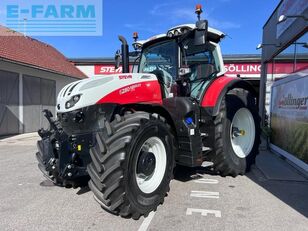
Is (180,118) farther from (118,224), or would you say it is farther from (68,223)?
(68,223)

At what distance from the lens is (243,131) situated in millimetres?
6758

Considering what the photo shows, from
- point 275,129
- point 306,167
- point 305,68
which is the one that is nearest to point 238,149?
point 306,167

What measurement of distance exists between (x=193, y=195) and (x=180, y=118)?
1.20 meters

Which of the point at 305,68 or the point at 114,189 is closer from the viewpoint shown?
the point at 114,189

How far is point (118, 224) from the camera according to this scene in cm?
382

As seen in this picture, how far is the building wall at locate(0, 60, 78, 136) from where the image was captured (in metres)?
14.1

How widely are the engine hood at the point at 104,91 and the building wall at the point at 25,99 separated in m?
10.7

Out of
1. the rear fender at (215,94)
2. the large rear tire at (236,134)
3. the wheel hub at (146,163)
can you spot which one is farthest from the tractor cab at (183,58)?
the wheel hub at (146,163)

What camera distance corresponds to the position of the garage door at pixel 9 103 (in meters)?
13.8

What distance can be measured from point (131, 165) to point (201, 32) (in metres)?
2.24

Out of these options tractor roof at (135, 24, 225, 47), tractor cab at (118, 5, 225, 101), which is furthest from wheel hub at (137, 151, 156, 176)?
tractor roof at (135, 24, 225, 47)

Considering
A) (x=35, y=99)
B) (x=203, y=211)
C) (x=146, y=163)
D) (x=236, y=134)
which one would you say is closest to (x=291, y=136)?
(x=236, y=134)

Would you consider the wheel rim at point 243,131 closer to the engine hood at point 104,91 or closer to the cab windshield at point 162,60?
the cab windshield at point 162,60

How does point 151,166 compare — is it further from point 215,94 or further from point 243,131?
point 243,131
